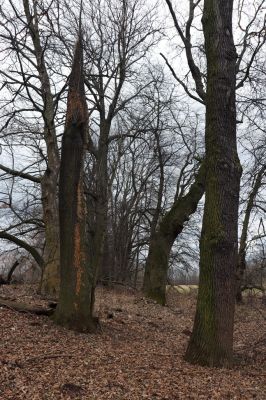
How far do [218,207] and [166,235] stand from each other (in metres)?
8.35

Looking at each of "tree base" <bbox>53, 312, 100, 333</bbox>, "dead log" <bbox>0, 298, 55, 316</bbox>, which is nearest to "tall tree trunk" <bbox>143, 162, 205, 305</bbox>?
"dead log" <bbox>0, 298, 55, 316</bbox>

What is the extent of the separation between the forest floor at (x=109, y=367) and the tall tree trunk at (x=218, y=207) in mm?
391

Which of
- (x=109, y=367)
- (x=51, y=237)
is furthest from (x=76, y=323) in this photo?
(x=51, y=237)

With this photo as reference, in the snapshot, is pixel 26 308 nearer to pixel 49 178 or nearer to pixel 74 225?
pixel 74 225

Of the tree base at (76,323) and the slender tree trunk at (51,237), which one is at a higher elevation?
the slender tree trunk at (51,237)

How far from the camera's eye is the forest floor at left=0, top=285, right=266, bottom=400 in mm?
4918

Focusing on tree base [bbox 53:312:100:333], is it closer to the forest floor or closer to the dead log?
the forest floor

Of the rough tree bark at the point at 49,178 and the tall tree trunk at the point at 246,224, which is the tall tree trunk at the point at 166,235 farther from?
the rough tree bark at the point at 49,178

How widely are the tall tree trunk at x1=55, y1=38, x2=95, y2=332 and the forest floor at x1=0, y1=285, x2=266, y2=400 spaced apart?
0.35 meters

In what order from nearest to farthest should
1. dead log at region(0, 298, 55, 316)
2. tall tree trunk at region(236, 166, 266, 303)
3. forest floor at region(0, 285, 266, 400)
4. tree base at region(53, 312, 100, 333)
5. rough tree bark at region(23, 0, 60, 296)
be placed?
forest floor at region(0, 285, 266, 400), tree base at region(53, 312, 100, 333), dead log at region(0, 298, 55, 316), rough tree bark at region(23, 0, 60, 296), tall tree trunk at region(236, 166, 266, 303)

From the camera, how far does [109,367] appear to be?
5754mm

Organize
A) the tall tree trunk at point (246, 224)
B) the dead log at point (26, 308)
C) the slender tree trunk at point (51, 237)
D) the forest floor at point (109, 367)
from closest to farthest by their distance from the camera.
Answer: the forest floor at point (109, 367)
the dead log at point (26, 308)
the slender tree trunk at point (51, 237)
the tall tree trunk at point (246, 224)

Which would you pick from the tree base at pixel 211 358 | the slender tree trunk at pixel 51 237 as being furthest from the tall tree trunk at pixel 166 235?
the tree base at pixel 211 358

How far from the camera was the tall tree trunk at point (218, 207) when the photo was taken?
259 inches
